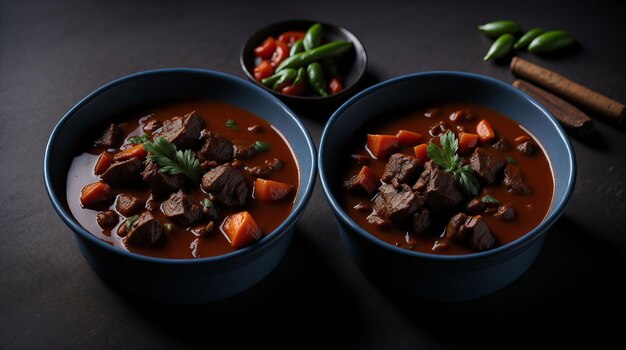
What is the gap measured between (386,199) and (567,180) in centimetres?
108

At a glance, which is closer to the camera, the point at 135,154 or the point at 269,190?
the point at 269,190

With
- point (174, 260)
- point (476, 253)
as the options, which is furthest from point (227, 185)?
point (476, 253)

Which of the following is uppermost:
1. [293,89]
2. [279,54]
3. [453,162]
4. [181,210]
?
[453,162]

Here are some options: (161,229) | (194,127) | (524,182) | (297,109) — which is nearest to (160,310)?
(161,229)

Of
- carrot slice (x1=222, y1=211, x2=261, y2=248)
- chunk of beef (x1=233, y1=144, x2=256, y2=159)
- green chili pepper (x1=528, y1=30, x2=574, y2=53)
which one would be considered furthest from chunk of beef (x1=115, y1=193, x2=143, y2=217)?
green chili pepper (x1=528, y1=30, x2=574, y2=53)

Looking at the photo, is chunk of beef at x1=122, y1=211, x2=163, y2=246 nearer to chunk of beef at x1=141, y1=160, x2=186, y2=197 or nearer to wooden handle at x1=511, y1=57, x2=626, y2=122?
chunk of beef at x1=141, y1=160, x2=186, y2=197

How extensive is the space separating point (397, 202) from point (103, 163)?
5.93ft

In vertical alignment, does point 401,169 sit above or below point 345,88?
above

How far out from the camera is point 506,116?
5.34 meters

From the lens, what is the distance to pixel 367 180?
484 cm

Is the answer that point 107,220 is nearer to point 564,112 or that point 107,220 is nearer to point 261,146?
point 261,146

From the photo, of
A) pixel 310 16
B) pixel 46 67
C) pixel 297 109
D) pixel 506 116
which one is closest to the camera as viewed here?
pixel 506 116

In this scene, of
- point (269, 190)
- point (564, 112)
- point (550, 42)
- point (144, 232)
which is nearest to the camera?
point (144, 232)

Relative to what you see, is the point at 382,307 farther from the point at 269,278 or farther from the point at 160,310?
the point at 160,310
